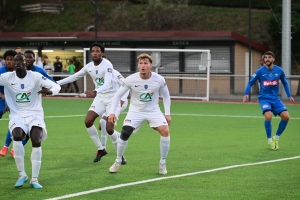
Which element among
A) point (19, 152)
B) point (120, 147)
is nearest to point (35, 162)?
point (19, 152)

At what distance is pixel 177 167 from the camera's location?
12.5 metres

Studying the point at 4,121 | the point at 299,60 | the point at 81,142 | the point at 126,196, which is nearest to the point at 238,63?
the point at 299,60

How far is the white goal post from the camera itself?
33.5 metres

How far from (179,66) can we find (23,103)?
2547 cm

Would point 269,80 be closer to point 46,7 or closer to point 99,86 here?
point 99,86

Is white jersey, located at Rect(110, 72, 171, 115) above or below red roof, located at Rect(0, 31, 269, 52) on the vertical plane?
below

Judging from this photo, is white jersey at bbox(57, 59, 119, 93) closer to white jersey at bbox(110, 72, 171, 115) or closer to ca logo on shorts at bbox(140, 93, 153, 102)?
white jersey at bbox(110, 72, 171, 115)

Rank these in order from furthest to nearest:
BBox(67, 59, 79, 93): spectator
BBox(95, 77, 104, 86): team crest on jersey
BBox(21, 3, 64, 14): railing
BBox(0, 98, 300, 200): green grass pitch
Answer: BBox(21, 3, 64, 14): railing → BBox(67, 59, 79, 93): spectator → BBox(95, 77, 104, 86): team crest on jersey → BBox(0, 98, 300, 200): green grass pitch

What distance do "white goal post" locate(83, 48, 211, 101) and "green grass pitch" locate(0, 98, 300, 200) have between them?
38.7 feet

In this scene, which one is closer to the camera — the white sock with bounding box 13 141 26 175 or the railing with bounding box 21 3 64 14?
the white sock with bounding box 13 141 26 175

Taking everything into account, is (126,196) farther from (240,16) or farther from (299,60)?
(240,16)

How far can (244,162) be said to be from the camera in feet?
43.3

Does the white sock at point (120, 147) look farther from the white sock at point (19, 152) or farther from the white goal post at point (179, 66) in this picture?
the white goal post at point (179, 66)

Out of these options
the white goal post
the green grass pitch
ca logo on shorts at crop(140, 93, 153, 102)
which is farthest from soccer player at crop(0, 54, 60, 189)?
the white goal post
